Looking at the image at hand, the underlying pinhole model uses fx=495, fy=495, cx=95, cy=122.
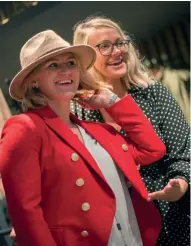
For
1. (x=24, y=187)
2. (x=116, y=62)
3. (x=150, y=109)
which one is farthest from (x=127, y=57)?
(x=24, y=187)

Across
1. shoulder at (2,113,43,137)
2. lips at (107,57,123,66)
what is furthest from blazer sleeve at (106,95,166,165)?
shoulder at (2,113,43,137)

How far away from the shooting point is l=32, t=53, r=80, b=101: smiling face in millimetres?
1095

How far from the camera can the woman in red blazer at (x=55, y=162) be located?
1027 mm

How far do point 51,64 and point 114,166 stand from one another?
27cm

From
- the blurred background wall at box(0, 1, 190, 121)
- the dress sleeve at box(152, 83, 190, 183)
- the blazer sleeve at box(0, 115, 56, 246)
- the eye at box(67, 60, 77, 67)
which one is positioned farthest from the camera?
the blurred background wall at box(0, 1, 190, 121)

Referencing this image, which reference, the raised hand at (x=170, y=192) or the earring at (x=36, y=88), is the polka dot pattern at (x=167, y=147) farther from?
the earring at (x=36, y=88)

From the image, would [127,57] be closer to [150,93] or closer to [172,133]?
[150,93]

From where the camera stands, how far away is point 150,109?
1.34 meters

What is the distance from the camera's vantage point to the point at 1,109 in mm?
1339

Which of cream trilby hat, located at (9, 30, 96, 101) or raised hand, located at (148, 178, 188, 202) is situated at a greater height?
cream trilby hat, located at (9, 30, 96, 101)

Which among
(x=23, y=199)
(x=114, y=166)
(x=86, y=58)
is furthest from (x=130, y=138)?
(x=23, y=199)

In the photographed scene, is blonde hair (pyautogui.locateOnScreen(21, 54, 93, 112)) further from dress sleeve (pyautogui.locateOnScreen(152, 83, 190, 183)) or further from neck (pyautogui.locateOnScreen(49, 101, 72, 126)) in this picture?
dress sleeve (pyautogui.locateOnScreen(152, 83, 190, 183))

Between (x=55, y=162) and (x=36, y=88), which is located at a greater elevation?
(x=36, y=88)

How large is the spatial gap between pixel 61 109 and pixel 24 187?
0.71 feet
